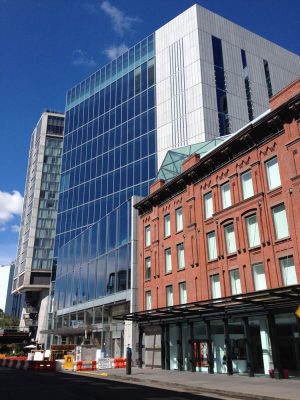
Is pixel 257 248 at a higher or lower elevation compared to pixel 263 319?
higher

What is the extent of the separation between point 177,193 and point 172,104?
29.0m

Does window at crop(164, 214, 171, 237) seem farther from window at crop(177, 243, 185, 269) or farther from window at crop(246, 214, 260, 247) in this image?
window at crop(246, 214, 260, 247)

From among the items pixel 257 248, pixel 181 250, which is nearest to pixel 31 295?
pixel 181 250

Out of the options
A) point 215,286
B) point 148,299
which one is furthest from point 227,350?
point 148,299

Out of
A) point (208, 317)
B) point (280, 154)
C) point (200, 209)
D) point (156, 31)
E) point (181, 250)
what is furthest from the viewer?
point (156, 31)

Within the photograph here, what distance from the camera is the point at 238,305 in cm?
2262

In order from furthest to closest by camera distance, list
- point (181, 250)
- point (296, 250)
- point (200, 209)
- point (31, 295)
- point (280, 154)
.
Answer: point (31, 295) → point (181, 250) → point (200, 209) → point (280, 154) → point (296, 250)

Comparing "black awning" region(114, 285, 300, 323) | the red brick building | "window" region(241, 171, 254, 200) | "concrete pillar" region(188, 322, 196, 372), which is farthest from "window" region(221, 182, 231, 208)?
"concrete pillar" region(188, 322, 196, 372)

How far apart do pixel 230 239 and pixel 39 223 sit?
88949mm

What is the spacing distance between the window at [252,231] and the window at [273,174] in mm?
2282

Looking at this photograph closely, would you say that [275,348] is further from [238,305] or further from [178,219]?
[178,219]

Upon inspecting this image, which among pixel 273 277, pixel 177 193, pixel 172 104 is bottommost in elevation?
pixel 273 277

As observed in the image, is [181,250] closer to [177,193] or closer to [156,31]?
[177,193]

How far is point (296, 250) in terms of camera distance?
68.9ft
